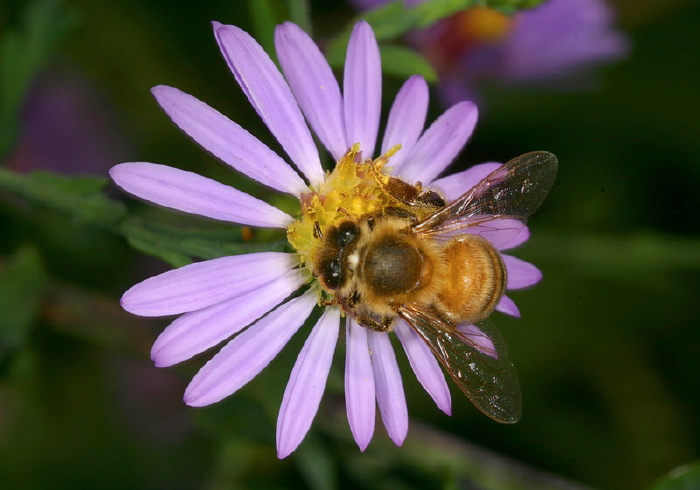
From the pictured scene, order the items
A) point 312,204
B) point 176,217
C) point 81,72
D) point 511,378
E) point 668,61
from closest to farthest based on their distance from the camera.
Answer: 1. point 511,378
2. point 312,204
3. point 176,217
4. point 81,72
5. point 668,61

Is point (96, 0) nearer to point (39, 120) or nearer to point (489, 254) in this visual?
point (39, 120)

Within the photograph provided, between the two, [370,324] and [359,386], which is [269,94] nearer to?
[370,324]

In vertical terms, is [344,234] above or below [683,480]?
above

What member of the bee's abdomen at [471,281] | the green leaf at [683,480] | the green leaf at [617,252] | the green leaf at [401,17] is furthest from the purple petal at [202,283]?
the green leaf at [617,252]

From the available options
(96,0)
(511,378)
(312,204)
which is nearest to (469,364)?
(511,378)

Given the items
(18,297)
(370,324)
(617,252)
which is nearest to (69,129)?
(18,297)

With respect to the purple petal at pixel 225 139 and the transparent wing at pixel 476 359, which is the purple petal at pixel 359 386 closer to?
the transparent wing at pixel 476 359

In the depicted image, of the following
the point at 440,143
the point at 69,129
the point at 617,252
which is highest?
the point at 69,129
